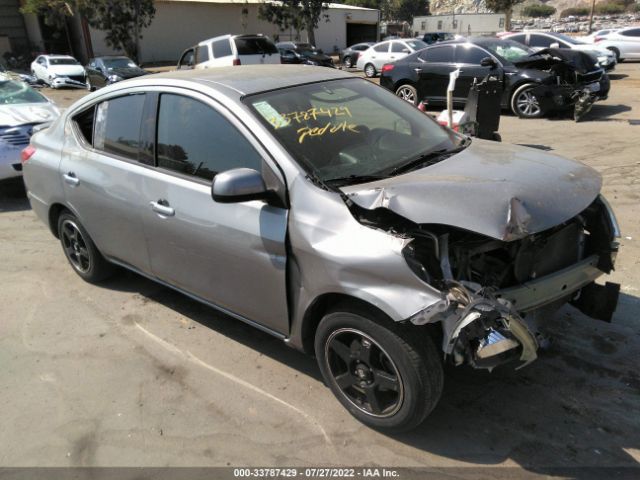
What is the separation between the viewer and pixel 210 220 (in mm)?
3041

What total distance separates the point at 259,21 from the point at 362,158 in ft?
139

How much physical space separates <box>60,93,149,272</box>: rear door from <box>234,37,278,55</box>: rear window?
14.2 m

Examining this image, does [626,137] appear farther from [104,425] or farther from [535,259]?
[104,425]

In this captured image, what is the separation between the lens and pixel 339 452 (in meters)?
2.66

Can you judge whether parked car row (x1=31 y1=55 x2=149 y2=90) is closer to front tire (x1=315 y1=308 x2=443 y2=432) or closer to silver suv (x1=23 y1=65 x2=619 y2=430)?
silver suv (x1=23 y1=65 x2=619 y2=430)

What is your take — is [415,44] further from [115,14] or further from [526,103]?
[115,14]

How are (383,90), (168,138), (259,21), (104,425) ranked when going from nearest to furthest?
1. (104,425)
2. (168,138)
3. (383,90)
4. (259,21)

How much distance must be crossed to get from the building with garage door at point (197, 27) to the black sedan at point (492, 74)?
28.6m

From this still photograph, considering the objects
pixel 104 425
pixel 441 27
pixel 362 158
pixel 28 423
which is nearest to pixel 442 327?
pixel 362 158

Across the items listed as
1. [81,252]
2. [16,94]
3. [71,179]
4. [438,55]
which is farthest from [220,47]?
[71,179]

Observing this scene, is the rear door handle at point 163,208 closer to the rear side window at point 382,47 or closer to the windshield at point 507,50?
the windshield at point 507,50

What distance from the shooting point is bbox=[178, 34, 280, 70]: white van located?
17.2 m

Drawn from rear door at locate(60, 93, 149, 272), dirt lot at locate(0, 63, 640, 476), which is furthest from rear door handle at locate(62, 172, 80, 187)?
dirt lot at locate(0, 63, 640, 476)

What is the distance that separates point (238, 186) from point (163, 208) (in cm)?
89
